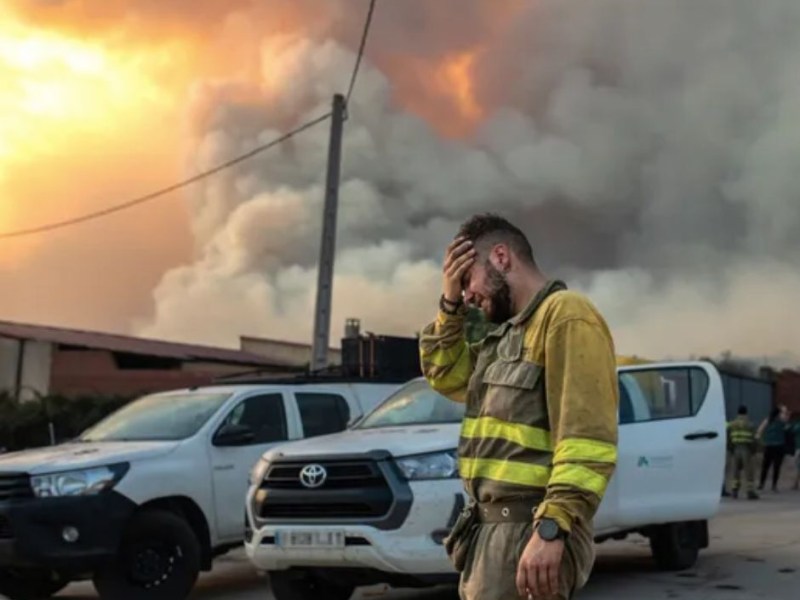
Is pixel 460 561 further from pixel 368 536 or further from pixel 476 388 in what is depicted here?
pixel 368 536

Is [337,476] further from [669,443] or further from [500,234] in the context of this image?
[500,234]

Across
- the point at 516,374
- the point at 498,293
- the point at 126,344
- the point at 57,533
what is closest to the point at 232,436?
the point at 57,533

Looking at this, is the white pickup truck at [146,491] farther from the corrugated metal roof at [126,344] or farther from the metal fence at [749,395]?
the metal fence at [749,395]

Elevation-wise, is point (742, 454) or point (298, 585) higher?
point (742, 454)

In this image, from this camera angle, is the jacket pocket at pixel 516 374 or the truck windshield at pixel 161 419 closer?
the jacket pocket at pixel 516 374

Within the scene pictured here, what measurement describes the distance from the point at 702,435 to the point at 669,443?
1.42 ft

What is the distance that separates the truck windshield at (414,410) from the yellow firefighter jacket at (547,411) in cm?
494

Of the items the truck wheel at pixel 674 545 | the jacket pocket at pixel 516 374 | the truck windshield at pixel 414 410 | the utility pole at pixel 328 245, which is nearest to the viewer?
the jacket pocket at pixel 516 374

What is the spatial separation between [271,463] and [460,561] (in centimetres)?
455

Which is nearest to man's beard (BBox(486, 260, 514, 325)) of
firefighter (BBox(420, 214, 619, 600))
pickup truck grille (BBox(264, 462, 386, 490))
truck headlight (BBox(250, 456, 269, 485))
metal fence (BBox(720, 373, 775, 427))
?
firefighter (BBox(420, 214, 619, 600))

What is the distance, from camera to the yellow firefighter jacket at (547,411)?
10.3 ft

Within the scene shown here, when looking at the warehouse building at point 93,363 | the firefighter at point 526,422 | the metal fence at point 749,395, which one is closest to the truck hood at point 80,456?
the firefighter at point 526,422

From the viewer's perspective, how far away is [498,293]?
138 inches

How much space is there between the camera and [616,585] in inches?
368
